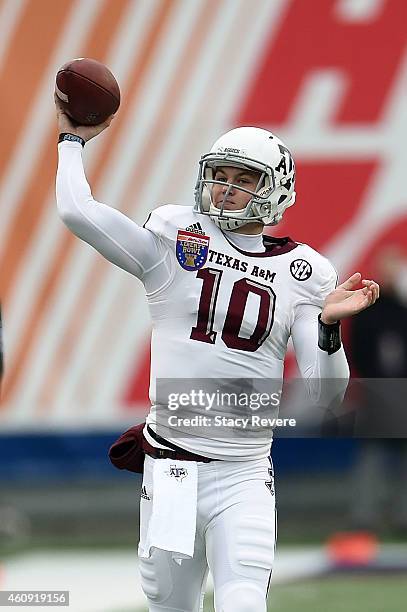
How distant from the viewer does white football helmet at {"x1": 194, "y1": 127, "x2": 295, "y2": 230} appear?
13.0ft

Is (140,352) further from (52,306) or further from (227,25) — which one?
(227,25)

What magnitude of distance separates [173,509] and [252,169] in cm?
103

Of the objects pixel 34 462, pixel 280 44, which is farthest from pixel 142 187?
pixel 34 462

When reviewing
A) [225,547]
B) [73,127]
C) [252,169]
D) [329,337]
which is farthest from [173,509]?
[73,127]

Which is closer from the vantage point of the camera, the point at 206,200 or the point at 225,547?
the point at 225,547

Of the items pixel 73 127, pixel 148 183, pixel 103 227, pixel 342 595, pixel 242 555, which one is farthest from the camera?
pixel 148 183

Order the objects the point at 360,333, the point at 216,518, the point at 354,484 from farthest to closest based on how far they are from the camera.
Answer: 1. the point at 354,484
2. the point at 360,333
3. the point at 216,518

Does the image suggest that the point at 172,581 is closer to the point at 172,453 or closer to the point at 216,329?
the point at 172,453

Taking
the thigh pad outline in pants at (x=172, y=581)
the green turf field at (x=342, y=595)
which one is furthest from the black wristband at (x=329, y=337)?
the green turf field at (x=342, y=595)

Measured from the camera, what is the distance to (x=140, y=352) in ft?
Answer: 27.1

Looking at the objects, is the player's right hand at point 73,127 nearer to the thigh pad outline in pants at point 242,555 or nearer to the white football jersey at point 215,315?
the white football jersey at point 215,315

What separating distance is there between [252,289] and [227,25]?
15.6 ft

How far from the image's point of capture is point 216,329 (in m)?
3.90

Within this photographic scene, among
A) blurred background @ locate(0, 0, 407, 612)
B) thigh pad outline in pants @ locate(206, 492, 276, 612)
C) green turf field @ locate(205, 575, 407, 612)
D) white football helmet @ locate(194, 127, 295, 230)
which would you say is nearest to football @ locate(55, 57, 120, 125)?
white football helmet @ locate(194, 127, 295, 230)
